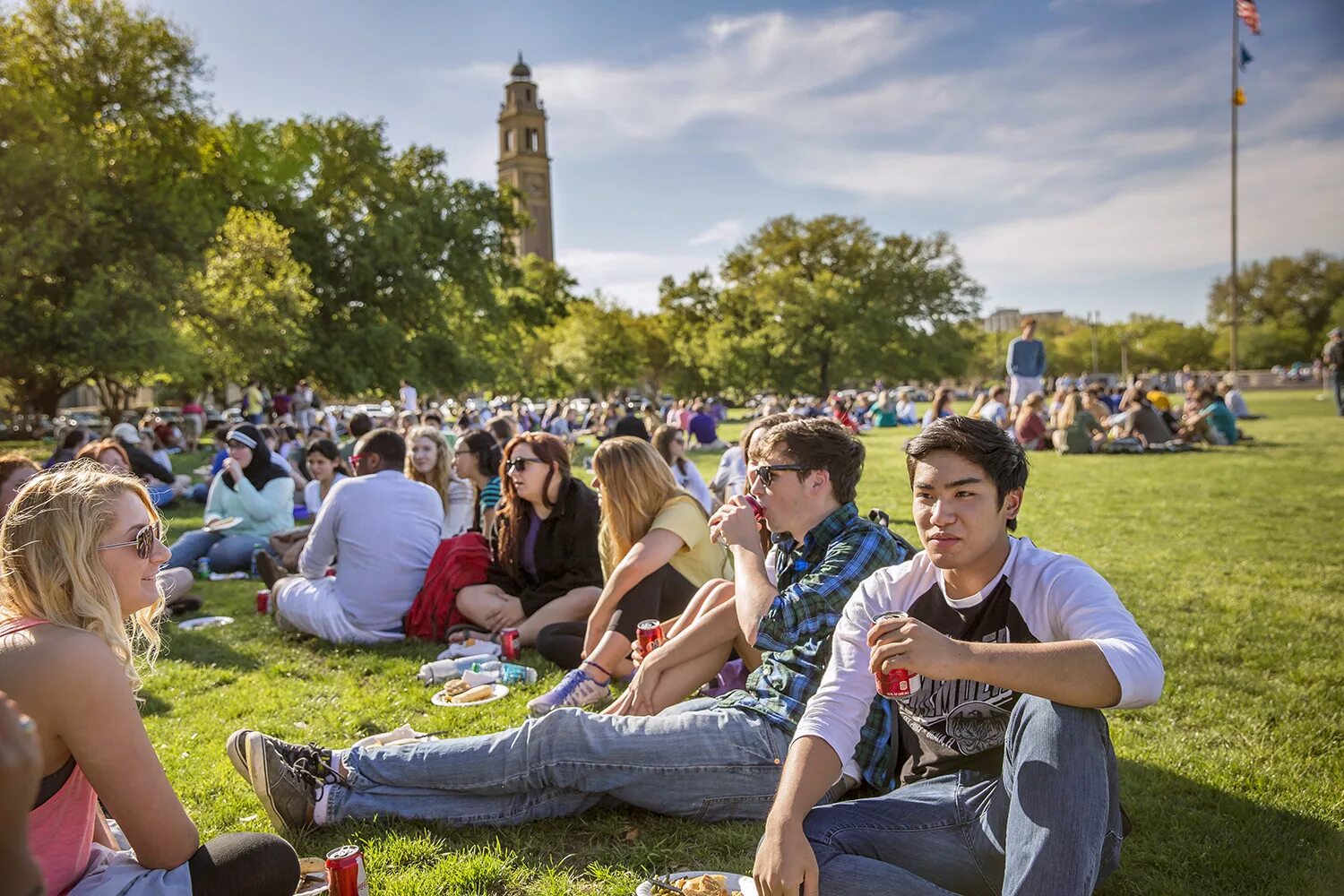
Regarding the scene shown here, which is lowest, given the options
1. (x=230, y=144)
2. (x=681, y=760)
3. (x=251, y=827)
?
(x=251, y=827)

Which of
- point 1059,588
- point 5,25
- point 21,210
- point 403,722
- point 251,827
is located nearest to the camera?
point 1059,588

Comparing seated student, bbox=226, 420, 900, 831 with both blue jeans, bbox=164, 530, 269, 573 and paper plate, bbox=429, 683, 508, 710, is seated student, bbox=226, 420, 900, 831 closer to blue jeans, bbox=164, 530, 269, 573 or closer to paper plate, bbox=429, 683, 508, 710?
paper plate, bbox=429, 683, 508, 710

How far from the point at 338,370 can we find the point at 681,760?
33.7 meters

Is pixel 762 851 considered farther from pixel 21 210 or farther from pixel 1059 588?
pixel 21 210

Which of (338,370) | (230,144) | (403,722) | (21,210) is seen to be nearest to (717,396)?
(338,370)

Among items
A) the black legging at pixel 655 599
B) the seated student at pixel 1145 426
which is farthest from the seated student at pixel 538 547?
the seated student at pixel 1145 426

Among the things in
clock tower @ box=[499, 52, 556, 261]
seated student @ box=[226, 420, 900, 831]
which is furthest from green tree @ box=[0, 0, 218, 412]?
clock tower @ box=[499, 52, 556, 261]

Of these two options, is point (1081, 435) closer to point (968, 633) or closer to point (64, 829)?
point (968, 633)

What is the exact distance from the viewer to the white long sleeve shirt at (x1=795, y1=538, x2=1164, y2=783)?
7.78 ft

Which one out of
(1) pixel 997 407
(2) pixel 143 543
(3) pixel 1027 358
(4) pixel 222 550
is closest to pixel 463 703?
(2) pixel 143 543

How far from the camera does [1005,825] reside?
7.95ft

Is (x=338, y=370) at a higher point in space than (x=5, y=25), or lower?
lower

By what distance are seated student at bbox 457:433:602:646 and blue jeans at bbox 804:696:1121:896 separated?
3.64m

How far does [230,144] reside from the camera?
3353cm
